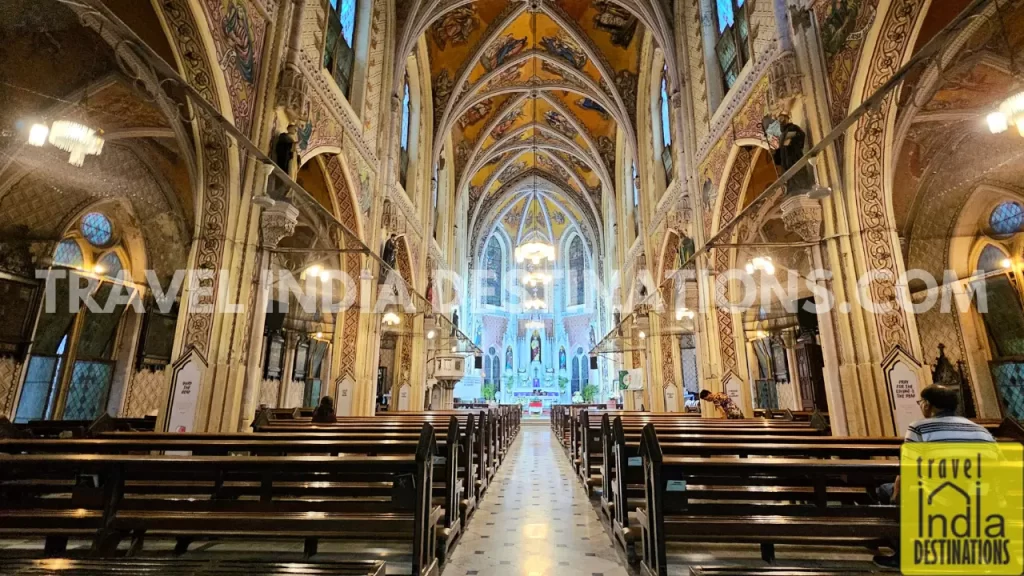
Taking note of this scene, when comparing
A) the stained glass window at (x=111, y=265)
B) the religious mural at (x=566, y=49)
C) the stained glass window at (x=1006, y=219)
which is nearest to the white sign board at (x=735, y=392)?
the stained glass window at (x=1006, y=219)

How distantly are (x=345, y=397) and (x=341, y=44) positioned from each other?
27.2 feet

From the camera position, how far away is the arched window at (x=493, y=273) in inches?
1353

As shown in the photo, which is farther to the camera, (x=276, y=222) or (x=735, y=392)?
(x=735, y=392)

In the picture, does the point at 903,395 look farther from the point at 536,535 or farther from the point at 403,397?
the point at 403,397

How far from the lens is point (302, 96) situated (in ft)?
24.0

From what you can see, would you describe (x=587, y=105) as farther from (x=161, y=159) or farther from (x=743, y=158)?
(x=161, y=159)

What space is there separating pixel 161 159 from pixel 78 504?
33.4 feet

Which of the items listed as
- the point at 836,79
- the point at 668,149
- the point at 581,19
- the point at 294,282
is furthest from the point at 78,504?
the point at 581,19

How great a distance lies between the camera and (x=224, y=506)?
308 centimetres

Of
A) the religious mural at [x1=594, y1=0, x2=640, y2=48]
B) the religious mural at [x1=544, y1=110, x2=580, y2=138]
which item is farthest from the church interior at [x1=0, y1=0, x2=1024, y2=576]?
the religious mural at [x1=544, y1=110, x2=580, y2=138]

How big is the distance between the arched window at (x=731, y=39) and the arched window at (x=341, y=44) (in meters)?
8.71

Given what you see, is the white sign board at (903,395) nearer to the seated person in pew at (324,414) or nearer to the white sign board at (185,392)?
the seated person in pew at (324,414)

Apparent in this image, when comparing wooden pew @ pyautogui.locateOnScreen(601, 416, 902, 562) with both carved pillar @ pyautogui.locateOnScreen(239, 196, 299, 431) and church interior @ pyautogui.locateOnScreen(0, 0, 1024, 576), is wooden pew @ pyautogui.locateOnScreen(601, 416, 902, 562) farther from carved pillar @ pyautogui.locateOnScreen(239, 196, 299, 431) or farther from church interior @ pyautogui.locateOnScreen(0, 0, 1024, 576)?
carved pillar @ pyautogui.locateOnScreen(239, 196, 299, 431)

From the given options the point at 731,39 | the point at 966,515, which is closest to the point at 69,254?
the point at 966,515
